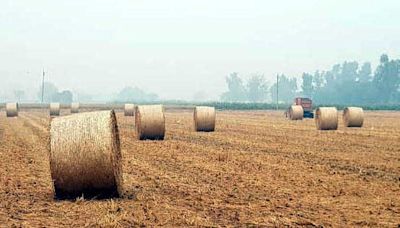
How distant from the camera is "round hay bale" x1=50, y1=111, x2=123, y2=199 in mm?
10320

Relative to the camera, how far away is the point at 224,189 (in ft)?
39.1

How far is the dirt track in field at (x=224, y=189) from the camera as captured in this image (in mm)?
9234

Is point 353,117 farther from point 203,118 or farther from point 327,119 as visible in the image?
point 203,118

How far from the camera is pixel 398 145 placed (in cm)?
2295

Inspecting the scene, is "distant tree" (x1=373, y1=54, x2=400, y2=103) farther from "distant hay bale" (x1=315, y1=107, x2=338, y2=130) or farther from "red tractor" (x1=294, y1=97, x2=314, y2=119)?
"distant hay bale" (x1=315, y1=107, x2=338, y2=130)

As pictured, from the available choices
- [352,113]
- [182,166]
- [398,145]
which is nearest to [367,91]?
[352,113]

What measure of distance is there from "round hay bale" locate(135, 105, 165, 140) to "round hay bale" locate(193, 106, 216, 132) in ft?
19.6

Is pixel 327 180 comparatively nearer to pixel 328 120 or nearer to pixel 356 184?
pixel 356 184

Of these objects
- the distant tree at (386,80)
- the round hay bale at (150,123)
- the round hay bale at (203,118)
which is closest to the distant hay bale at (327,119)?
the round hay bale at (203,118)

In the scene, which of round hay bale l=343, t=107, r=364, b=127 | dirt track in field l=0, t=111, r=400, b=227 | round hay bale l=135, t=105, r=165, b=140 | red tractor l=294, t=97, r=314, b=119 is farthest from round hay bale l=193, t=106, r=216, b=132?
red tractor l=294, t=97, r=314, b=119

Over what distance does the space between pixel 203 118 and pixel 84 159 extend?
65.1 feet

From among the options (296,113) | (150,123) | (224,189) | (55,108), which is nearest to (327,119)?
(150,123)

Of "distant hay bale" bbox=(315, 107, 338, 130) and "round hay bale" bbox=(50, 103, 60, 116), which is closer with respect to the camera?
"distant hay bale" bbox=(315, 107, 338, 130)

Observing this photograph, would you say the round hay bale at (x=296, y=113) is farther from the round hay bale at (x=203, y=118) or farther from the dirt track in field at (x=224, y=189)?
the dirt track in field at (x=224, y=189)
